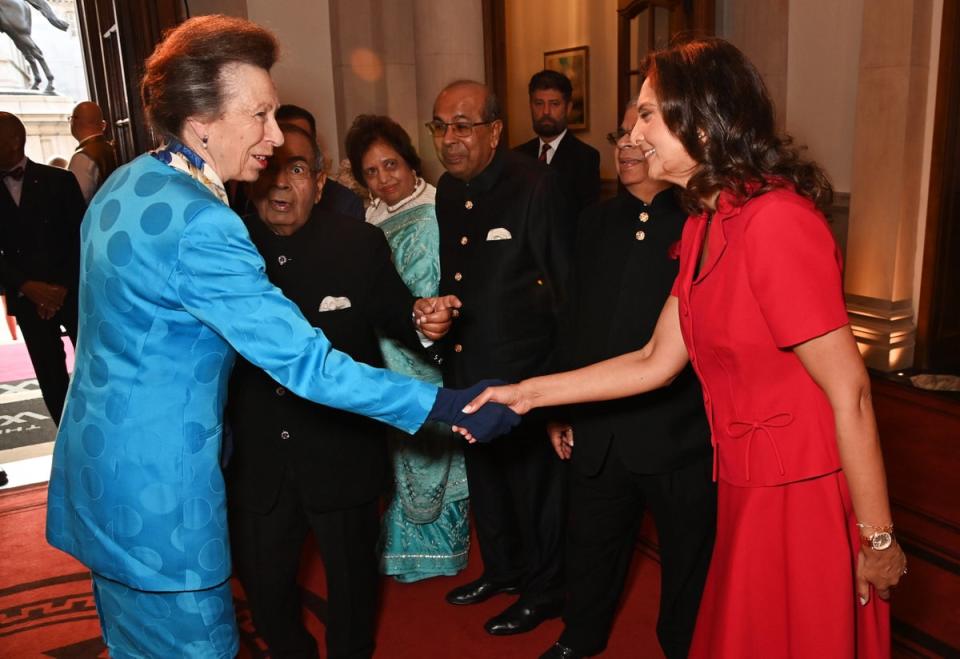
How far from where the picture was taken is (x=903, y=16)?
5.23 m

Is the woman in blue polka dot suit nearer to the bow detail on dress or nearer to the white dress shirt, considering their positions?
the bow detail on dress

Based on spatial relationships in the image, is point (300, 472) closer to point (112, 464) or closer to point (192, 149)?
point (112, 464)

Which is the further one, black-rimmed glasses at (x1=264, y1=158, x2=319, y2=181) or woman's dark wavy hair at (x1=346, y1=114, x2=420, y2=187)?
woman's dark wavy hair at (x1=346, y1=114, x2=420, y2=187)

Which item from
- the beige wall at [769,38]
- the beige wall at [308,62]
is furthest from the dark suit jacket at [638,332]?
the beige wall at [308,62]

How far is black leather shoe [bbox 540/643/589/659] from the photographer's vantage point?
102 inches

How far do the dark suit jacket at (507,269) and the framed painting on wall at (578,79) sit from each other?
7.92 meters

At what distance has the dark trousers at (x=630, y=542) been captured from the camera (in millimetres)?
2264

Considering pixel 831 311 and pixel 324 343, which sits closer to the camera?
pixel 831 311

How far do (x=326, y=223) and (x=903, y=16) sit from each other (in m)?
4.45

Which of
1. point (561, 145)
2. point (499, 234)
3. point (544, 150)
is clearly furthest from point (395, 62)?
point (499, 234)

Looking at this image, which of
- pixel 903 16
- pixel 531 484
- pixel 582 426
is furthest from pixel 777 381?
pixel 903 16

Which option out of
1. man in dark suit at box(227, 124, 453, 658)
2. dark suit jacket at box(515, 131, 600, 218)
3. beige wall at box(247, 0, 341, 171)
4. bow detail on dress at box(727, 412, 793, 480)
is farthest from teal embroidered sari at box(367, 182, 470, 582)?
Result: beige wall at box(247, 0, 341, 171)

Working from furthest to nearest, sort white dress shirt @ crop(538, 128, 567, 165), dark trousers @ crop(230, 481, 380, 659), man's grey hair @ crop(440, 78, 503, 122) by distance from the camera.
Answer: white dress shirt @ crop(538, 128, 567, 165), man's grey hair @ crop(440, 78, 503, 122), dark trousers @ crop(230, 481, 380, 659)

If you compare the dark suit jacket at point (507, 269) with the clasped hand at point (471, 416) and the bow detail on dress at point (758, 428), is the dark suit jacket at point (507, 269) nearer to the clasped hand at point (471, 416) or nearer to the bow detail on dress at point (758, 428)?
the clasped hand at point (471, 416)
